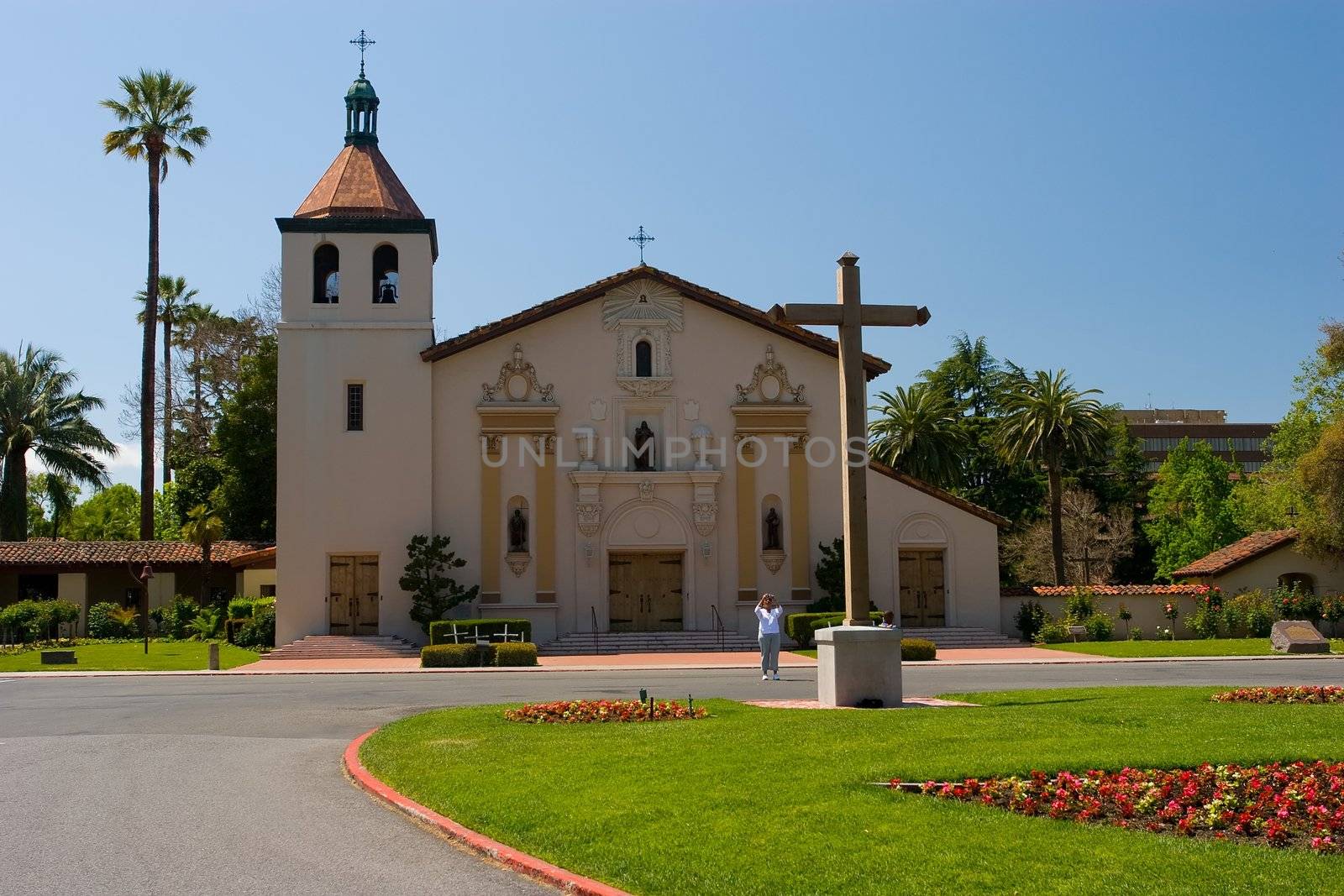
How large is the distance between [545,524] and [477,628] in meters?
4.73

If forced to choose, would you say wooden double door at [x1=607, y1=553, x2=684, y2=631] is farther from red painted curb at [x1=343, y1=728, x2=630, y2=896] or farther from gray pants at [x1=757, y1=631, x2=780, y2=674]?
red painted curb at [x1=343, y1=728, x2=630, y2=896]

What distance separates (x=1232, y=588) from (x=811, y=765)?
35.8 m

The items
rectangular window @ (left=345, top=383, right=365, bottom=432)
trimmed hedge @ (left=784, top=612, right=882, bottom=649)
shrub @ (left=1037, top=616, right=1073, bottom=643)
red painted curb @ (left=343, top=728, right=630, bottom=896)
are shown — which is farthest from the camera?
shrub @ (left=1037, top=616, right=1073, bottom=643)

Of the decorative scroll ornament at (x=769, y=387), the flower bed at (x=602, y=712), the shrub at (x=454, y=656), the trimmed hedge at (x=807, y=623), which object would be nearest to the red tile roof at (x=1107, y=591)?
the trimmed hedge at (x=807, y=623)

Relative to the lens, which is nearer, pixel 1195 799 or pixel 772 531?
pixel 1195 799

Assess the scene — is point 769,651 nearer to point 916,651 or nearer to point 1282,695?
point 916,651

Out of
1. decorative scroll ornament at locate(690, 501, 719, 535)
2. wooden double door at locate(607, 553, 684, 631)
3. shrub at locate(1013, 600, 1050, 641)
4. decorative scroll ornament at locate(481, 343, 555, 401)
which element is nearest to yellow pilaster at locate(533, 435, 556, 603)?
decorative scroll ornament at locate(481, 343, 555, 401)

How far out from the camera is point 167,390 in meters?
61.8

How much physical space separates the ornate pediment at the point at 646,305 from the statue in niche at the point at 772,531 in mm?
6128

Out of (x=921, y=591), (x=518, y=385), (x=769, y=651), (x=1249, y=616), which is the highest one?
(x=518, y=385)

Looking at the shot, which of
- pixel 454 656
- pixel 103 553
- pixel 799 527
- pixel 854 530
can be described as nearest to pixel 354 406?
pixel 454 656

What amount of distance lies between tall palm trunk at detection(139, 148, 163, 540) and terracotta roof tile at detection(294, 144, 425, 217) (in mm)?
16111

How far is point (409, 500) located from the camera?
37500 millimetres

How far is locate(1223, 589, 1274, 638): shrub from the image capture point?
1550 inches
